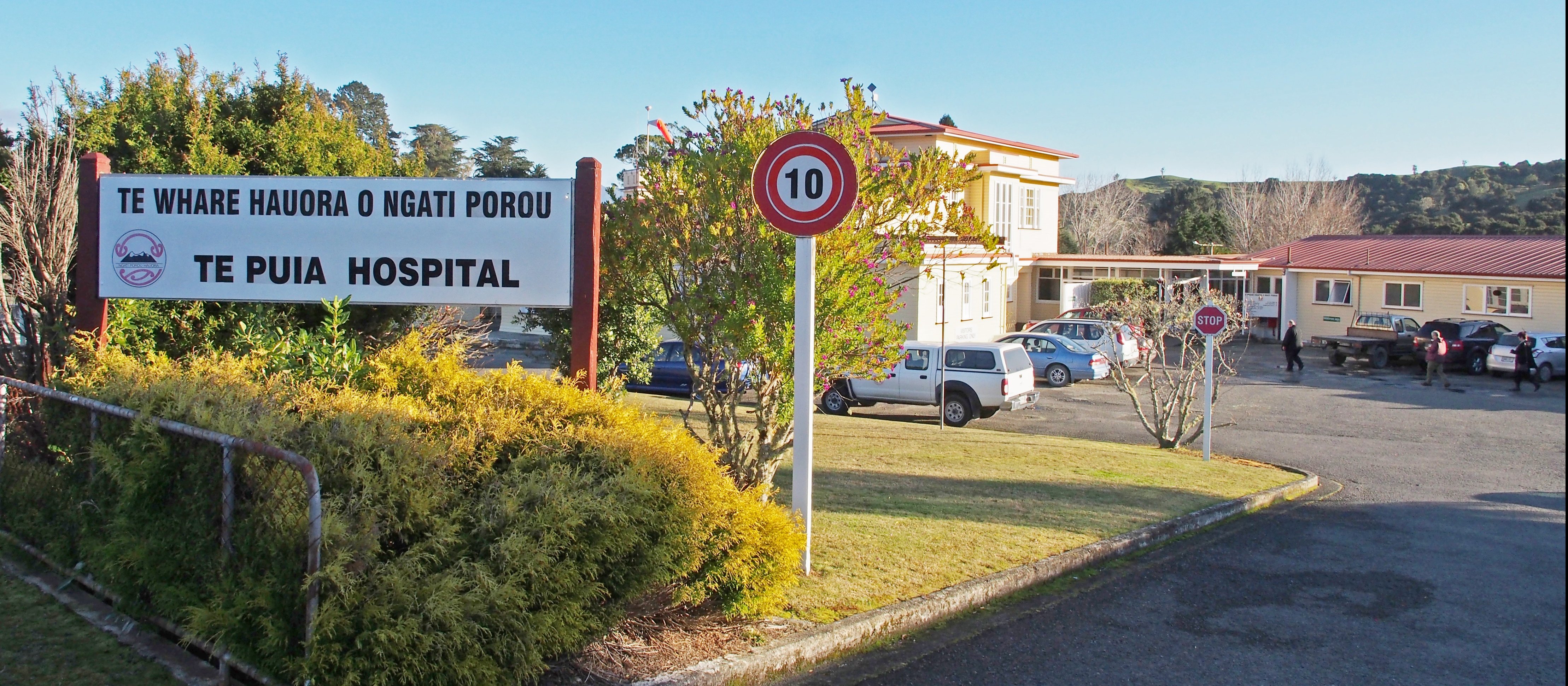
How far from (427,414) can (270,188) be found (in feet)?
10.6

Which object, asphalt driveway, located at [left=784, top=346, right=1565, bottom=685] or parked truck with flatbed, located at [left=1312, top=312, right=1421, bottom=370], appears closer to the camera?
asphalt driveway, located at [left=784, top=346, right=1565, bottom=685]

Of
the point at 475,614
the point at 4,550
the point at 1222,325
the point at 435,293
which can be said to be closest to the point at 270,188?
the point at 435,293

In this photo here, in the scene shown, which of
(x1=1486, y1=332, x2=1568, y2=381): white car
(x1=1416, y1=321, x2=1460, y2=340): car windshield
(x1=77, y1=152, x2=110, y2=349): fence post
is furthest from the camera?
(x1=1416, y1=321, x2=1460, y2=340): car windshield

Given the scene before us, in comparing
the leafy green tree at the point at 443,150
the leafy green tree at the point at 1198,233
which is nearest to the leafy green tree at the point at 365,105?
the leafy green tree at the point at 443,150

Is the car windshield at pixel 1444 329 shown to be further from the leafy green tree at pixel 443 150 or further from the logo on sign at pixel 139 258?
the leafy green tree at pixel 443 150

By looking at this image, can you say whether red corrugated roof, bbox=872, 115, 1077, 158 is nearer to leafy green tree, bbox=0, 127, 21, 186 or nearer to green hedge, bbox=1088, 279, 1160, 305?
green hedge, bbox=1088, 279, 1160, 305

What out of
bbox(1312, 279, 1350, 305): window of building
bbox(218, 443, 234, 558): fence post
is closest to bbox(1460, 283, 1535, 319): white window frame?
bbox(1312, 279, 1350, 305): window of building

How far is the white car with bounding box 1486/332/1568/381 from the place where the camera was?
29.2m

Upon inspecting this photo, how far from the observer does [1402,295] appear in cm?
3847

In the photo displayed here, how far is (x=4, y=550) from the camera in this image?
6695 mm

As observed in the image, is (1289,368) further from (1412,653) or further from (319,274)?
(319,274)

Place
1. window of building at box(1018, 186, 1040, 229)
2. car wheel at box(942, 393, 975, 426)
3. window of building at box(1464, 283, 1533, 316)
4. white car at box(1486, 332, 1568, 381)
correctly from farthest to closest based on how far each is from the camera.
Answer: window of building at box(1018, 186, 1040, 229) → window of building at box(1464, 283, 1533, 316) → white car at box(1486, 332, 1568, 381) → car wheel at box(942, 393, 975, 426)

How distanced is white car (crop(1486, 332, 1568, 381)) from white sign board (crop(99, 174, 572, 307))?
3041cm

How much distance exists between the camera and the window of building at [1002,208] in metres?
38.2
